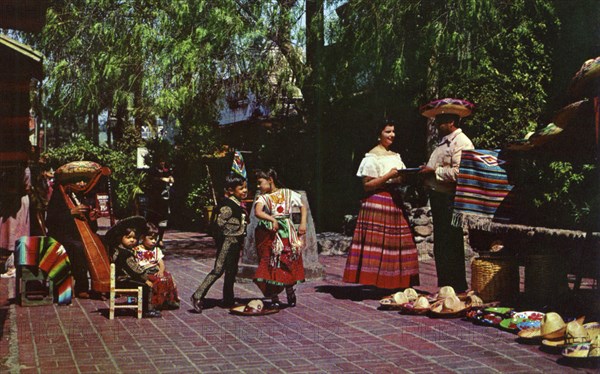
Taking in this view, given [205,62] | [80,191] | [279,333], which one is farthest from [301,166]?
[279,333]

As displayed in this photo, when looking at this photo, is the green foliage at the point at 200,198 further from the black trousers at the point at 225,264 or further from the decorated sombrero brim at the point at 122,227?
the black trousers at the point at 225,264

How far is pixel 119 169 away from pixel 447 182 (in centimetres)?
1963

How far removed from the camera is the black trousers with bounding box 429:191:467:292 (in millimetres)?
9141

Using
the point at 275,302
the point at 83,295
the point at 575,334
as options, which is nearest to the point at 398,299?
the point at 275,302

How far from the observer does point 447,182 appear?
8906 millimetres

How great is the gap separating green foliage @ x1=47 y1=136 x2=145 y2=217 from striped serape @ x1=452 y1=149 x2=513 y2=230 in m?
17.2

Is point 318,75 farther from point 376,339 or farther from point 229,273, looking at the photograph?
point 376,339

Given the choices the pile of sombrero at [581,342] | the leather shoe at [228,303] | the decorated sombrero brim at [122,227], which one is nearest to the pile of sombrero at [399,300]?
the leather shoe at [228,303]

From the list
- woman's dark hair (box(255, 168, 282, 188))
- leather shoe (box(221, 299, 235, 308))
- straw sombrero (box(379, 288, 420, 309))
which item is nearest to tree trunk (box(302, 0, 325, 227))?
woman's dark hair (box(255, 168, 282, 188))

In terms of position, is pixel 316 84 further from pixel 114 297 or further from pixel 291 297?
pixel 114 297

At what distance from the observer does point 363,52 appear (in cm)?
1352

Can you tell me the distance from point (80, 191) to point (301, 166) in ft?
28.5

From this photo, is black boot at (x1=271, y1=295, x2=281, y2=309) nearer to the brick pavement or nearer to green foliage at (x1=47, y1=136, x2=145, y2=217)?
the brick pavement

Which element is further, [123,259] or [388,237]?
[388,237]
